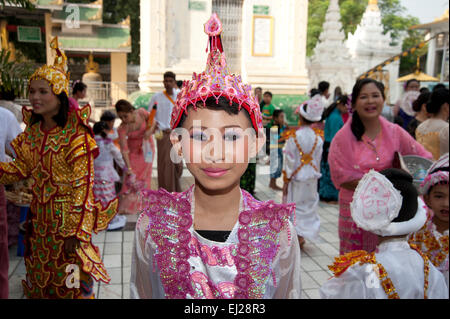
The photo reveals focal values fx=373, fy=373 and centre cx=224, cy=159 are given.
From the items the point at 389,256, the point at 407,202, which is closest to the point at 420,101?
the point at 407,202

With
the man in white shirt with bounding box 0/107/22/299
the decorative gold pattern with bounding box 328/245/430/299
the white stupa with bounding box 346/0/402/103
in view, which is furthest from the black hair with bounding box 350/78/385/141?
the white stupa with bounding box 346/0/402/103

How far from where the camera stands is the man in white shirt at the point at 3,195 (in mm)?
2785

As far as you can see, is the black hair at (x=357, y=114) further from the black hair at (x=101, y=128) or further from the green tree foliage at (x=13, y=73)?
the black hair at (x=101, y=128)

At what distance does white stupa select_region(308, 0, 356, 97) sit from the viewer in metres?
22.0

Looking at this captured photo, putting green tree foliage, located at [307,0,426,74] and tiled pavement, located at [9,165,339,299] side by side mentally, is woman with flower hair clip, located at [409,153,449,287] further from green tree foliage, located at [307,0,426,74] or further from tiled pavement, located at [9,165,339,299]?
green tree foliage, located at [307,0,426,74]

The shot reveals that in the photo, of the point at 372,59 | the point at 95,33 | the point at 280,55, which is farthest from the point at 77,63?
the point at 372,59

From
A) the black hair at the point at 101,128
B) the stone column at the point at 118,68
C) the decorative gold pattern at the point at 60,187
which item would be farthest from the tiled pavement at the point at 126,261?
the stone column at the point at 118,68

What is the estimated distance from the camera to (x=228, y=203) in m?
1.58

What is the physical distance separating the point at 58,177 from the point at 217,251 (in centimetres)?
178

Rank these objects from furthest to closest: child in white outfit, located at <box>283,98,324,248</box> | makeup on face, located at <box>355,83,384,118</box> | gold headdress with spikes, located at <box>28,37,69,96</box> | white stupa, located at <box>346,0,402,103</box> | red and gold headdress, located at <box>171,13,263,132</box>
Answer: white stupa, located at <box>346,0,402,103</box> → child in white outfit, located at <box>283,98,324,248</box> → makeup on face, located at <box>355,83,384,118</box> → gold headdress with spikes, located at <box>28,37,69,96</box> → red and gold headdress, located at <box>171,13,263,132</box>

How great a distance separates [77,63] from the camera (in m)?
27.0

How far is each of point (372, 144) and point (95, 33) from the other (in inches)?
828

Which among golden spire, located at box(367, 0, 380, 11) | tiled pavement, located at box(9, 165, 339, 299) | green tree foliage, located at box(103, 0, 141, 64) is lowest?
tiled pavement, located at box(9, 165, 339, 299)

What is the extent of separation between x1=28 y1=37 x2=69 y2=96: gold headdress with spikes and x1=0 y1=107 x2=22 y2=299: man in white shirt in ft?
1.64
